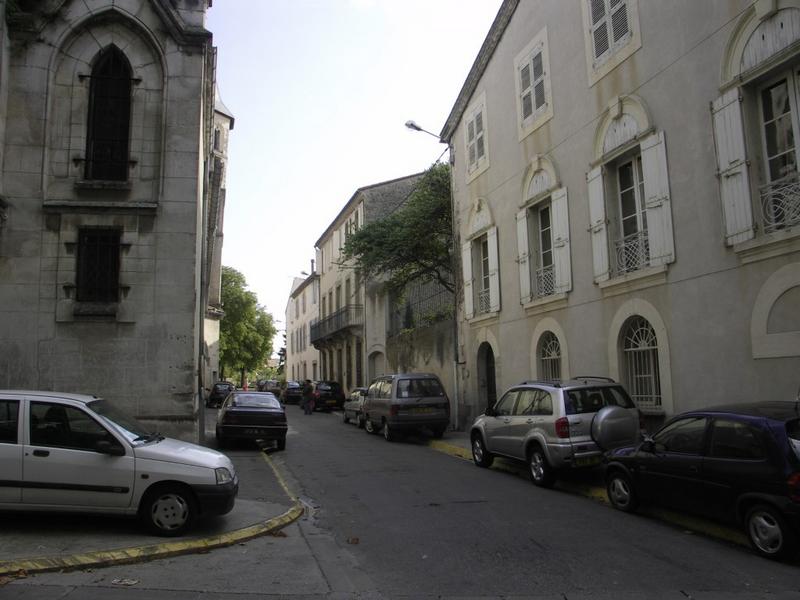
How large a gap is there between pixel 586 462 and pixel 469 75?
1319 centimetres

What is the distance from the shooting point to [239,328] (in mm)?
51938

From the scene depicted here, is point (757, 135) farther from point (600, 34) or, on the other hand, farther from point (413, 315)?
point (413, 315)

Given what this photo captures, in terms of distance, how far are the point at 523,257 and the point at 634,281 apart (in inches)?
165

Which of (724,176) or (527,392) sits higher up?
(724,176)

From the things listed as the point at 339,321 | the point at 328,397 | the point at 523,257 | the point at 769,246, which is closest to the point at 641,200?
the point at 769,246

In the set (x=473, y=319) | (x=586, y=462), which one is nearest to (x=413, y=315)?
(x=473, y=319)

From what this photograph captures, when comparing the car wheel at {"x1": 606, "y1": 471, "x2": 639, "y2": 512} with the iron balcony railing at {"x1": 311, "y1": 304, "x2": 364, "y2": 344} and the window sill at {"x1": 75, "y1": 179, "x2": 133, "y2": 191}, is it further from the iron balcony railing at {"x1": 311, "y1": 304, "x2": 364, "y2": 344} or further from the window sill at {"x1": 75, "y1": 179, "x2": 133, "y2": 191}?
the iron balcony railing at {"x1": 311, "y1": 304, "x2": 364, "y2": 344}

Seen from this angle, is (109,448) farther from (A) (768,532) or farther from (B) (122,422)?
(A) (768,532)

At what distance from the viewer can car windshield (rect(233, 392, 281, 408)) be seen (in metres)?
15.4

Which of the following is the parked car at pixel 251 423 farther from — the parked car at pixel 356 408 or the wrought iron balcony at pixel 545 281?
the wrought iron balcony at pixel 545 281

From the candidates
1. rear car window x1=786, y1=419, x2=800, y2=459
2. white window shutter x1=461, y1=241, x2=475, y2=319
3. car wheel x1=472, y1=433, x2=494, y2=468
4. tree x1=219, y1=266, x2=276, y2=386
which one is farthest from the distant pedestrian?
rear car window x1=786, y1=419, x2=800, y2=459

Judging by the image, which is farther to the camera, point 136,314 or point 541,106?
point 541,106

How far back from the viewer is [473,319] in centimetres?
1831

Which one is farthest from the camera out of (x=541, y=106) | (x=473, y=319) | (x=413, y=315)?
(x=413, y=315)
